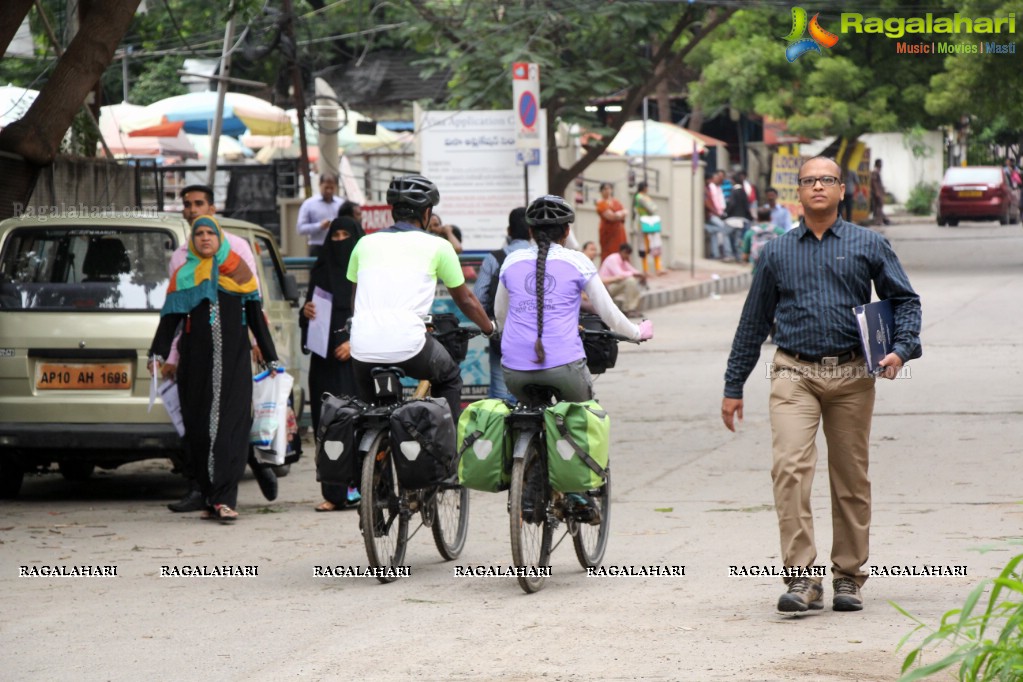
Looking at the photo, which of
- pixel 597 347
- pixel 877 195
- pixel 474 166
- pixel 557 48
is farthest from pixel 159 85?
pixel 597 347

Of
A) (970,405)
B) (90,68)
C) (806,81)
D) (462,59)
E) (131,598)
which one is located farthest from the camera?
(806,81)

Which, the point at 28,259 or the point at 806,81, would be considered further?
the point at 806,81

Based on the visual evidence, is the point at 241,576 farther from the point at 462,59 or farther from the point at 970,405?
the point at 462,59

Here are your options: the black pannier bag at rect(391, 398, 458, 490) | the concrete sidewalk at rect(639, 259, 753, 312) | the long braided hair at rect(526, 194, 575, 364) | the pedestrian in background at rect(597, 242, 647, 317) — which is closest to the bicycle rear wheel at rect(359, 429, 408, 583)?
the black pannier bag at rect(391, 398, 458, 490)

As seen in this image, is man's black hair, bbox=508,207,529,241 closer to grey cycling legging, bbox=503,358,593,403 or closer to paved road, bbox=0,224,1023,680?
paved road, bbox=0,224,1023,680

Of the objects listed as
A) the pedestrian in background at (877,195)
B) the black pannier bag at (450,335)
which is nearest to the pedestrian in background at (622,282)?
the black pannier bag at (450,335)

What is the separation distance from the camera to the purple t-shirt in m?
7.19

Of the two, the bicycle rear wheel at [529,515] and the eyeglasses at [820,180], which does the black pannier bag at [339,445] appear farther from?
the eyeglasses at [820,180]

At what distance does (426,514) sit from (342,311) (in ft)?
10.2

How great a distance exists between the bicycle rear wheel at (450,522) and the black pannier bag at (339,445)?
535 mm

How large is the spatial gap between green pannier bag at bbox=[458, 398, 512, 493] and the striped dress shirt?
1331 mm

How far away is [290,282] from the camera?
35.8ft

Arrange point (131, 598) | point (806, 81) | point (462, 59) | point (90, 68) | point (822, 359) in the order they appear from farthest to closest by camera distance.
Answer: point (806, 81) < point (462, 59) < point (90, 68) < point (131, 598) < point (822, 359)

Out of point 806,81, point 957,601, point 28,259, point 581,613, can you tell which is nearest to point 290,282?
point 28,259
